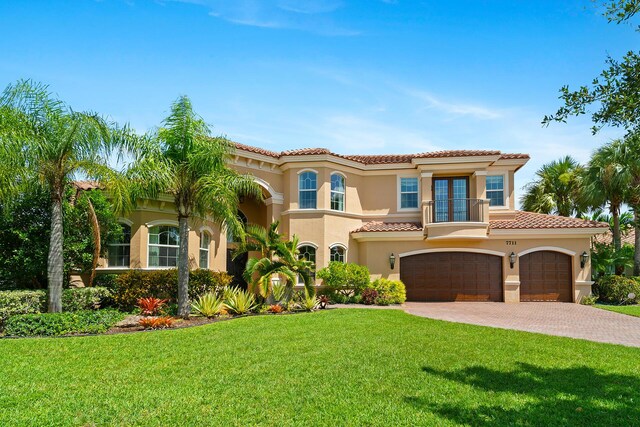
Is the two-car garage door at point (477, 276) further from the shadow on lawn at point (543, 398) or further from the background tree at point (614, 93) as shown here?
the background tree at point (614, 93)

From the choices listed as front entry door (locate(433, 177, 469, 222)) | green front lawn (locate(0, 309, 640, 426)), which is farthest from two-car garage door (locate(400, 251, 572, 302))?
green front lawn (locate(0, 309, 640, 426))

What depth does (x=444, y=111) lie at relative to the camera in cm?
1458

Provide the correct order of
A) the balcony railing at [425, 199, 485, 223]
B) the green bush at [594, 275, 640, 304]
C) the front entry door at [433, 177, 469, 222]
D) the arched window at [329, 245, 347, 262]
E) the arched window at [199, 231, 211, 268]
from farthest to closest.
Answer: the front entry door at [433, 177, 469, 222] < the balcony railing at [425, 199, 485, 223] < the arched window at [329, 245, 347, 262] < the green bush at [594, 275, 640, 304] < the arched window at [199, 231, 211, 268]

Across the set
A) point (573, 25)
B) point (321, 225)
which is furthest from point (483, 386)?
point (321, 225)

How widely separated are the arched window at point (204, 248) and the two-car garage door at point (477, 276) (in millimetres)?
9020

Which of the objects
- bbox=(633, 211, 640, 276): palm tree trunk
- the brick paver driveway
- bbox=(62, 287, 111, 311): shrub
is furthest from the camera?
bbox=(633, 211, 640, 276): palm tree trunk

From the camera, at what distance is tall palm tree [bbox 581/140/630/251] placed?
23.3 metres

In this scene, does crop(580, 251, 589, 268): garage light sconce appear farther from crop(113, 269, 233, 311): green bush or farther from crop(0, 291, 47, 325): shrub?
crop(0, 291, 47, 325): shrub

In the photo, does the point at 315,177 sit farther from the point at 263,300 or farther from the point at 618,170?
the point at 618,170

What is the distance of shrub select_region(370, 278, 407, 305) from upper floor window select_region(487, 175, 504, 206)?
7.05m

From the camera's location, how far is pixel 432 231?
21609mm

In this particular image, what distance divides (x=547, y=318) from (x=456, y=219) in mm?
7862

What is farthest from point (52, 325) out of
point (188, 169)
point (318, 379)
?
point (318, 379)

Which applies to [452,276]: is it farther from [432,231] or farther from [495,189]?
[495,189]
